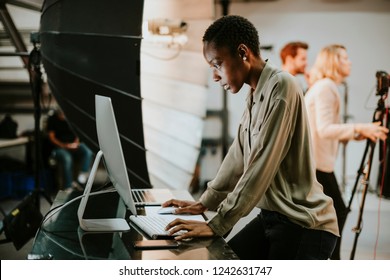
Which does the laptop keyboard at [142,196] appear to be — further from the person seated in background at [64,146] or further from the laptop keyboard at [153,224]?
the person seated in background at [64,146]

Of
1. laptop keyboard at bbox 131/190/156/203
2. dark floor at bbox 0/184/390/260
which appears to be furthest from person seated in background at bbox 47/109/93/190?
laptop keyboard at bbox 131/190/156/203

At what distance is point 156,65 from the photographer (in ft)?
8.63

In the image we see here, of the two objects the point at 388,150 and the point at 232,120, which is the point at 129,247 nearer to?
the point at 388,150

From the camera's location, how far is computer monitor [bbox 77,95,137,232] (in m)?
1.19

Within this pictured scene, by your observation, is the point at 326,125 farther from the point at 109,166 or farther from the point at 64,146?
the point at 64,146

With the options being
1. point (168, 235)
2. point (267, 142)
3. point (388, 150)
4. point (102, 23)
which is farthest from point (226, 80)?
point (388, 150)

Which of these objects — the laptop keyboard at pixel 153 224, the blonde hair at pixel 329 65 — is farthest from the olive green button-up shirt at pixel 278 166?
the blonde hair at pixel 329 65

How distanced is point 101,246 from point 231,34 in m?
0.63

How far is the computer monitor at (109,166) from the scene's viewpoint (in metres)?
1.19

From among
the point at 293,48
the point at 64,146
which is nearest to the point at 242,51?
the point at 293,48

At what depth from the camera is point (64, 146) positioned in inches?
208

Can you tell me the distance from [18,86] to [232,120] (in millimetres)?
2837

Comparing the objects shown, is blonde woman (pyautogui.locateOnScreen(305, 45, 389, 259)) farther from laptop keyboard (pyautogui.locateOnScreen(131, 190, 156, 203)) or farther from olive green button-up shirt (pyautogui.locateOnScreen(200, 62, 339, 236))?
olive green button-up shirt (pyautogui.locateOnScreen(200, 62, 339, 236))

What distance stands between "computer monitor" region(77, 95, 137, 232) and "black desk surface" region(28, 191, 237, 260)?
47mm
